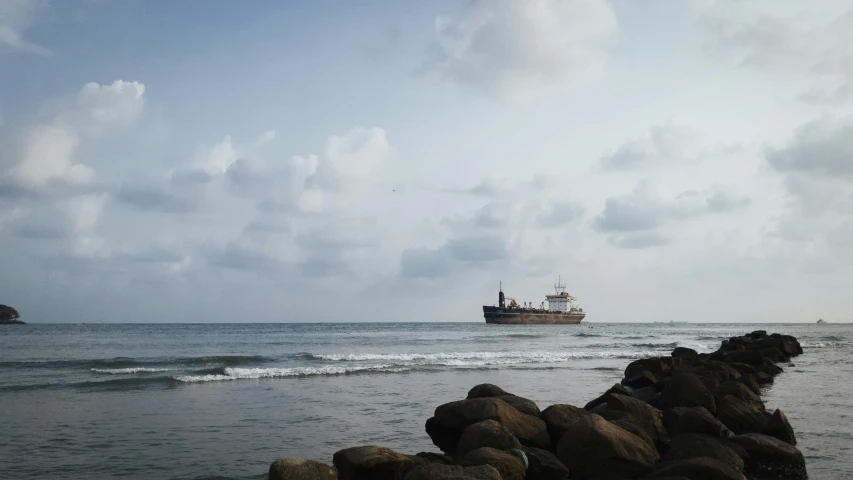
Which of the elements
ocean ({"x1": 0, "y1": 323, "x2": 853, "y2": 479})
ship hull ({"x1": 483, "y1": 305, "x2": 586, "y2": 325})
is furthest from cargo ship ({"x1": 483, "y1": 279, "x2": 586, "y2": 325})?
ocean ({"x1": 0, "y1": 323, "x2": 853, "y2": 479})

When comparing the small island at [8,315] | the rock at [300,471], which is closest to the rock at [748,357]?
the rock at [300,471]

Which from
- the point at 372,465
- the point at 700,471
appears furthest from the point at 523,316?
the point at 372,465

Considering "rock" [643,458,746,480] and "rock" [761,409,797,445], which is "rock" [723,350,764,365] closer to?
"rock" [761,409,797,445]

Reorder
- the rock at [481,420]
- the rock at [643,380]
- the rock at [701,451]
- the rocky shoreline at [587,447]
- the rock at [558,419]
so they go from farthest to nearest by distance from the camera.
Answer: the rock at [643,380] < the rock at [558,419] < the rock at [481,420] < the rock at [701,451] < the rocky shoreline at [587,447]

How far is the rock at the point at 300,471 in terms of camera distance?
247 inches

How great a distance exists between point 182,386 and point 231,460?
10797mm

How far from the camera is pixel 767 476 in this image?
743 centimetres

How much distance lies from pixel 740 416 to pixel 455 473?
21.0ft

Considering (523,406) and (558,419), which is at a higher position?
(523,406)

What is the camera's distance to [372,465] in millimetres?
6629

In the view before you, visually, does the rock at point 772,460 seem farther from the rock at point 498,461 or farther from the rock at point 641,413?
the rock at point 498,461

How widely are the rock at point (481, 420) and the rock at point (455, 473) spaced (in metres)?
1.89

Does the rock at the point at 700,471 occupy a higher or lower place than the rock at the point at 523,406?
lower

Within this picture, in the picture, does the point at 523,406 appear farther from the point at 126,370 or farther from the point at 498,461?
the point at 126,370
